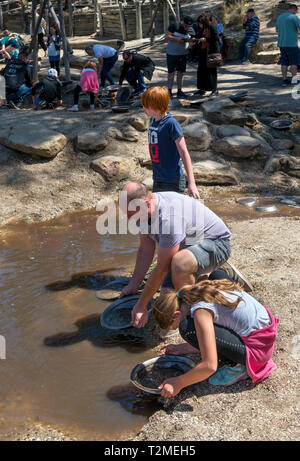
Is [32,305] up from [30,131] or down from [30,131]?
down

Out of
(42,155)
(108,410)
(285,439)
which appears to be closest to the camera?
(285,439)

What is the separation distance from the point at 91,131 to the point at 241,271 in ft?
12.5

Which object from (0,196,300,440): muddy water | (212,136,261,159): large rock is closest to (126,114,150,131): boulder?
(212,136,261,159): large rock

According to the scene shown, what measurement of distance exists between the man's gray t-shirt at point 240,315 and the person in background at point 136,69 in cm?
742

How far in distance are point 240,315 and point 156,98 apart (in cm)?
181

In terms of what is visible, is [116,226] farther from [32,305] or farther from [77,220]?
[32,305]

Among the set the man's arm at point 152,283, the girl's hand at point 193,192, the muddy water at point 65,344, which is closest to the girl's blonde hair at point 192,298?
the man's arm at point 152,283

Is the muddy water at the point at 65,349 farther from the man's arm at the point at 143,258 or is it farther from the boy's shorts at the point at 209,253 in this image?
the boy's shorts at the point at 209,253

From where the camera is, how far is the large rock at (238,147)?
7.21 meters

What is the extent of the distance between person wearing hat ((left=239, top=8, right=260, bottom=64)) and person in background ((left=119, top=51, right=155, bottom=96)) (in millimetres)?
4642

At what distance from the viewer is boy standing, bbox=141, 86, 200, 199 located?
3.85 metres

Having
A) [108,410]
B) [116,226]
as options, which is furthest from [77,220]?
[108,410]

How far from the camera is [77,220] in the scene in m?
5.94

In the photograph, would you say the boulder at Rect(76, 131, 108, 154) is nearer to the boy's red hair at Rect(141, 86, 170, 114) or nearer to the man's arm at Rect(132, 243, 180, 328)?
the boy's red hair at Rect(141, 86, 170, 114)
